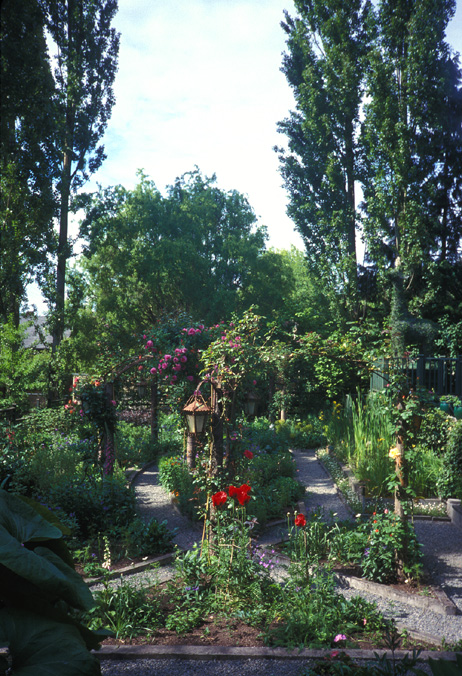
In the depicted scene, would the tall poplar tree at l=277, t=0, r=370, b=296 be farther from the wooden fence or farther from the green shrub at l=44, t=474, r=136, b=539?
the green shrub at l=44, t=474, r=136, b=539

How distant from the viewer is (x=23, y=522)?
4.03ft

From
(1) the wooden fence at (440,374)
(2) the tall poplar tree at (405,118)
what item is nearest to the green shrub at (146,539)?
(1) the wooden fence at (440,374)

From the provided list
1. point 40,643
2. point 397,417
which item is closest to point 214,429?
point 397,417

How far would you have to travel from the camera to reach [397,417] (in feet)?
16.2

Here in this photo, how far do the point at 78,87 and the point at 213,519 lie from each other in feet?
49.9

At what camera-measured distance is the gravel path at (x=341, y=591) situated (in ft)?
10.5

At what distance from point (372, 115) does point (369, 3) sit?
373cm

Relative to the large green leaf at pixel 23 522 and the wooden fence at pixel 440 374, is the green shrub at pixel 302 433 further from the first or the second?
the large green leaf at pixel 23 522

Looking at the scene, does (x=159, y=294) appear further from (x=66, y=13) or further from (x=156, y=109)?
(x=156, y=109)

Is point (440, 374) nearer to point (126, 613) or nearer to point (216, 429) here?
point (216, 429)

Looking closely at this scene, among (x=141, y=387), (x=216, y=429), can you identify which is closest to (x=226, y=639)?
(x=216, y=429)

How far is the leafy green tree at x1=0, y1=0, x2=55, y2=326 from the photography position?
11500 mm

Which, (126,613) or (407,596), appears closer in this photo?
(126,613)

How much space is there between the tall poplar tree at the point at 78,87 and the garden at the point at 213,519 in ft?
27.4
